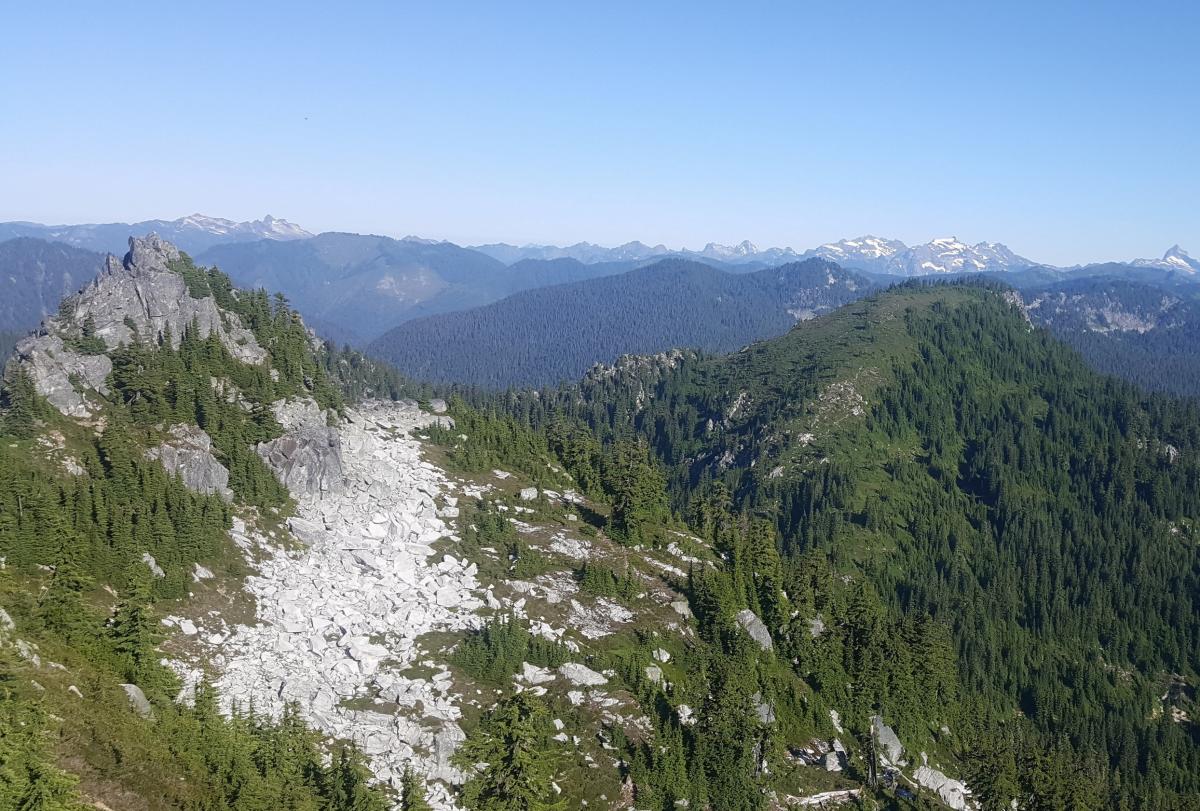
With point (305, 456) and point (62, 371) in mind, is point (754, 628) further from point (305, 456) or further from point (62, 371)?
point (62, 371)

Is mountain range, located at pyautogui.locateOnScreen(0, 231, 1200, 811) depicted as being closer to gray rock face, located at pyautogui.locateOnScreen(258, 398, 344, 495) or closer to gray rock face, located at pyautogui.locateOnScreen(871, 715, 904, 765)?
gray rock face, located at pyautogui.locateOnScreen(258, 398, 344, 495)

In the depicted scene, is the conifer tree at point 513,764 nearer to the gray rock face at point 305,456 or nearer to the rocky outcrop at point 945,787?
the gray rock face at point 305,456

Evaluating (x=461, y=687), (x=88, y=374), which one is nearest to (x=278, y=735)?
(x=461, y=687)

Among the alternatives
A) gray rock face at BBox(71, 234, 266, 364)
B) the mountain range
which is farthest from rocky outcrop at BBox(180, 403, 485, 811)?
gray rock face at BBox(71, 234, 266, 364)

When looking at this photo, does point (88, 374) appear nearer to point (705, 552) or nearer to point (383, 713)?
point (383, 713)

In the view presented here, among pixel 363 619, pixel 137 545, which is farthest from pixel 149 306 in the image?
pixel 363 619

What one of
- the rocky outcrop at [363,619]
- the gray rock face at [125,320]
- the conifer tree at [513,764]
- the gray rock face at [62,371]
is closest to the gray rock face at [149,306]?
the gray rock face at [125,320]

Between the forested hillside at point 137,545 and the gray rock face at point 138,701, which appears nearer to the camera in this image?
the forested hillside at point 137,545
